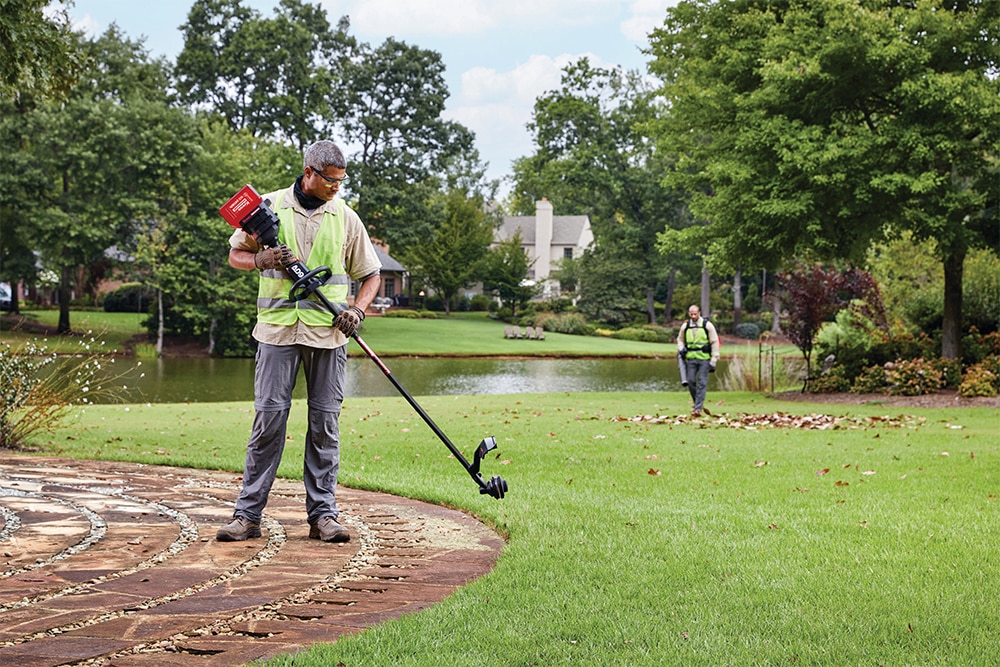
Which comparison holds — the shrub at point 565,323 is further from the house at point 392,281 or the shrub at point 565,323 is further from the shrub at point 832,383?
the shrub at point 832,383

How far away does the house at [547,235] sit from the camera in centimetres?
7944

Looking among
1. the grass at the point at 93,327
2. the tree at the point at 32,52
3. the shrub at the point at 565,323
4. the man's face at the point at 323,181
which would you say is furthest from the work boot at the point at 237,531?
the shrub at the point at 565,323

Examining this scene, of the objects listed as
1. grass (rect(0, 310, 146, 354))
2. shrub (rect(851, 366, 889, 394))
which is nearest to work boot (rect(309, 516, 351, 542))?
shrub (rect(851, 366, 889, 394))

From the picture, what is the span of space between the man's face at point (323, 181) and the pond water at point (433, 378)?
663 inches

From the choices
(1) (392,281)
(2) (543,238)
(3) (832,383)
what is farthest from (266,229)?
(2) (543,238)

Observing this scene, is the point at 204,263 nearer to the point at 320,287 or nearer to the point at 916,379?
the point at 916,379

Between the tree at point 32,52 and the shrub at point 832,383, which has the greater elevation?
the tree at point 32,52

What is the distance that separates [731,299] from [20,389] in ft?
197

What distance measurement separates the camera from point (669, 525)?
594cm

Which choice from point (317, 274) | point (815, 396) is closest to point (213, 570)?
point (317, 274)

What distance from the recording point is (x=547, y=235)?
79.9 m

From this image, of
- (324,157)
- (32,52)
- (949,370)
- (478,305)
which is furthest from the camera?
(478,305)

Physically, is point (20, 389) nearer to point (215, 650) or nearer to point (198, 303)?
point (215, 650)

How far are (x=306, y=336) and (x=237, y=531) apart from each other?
1.09 metres
